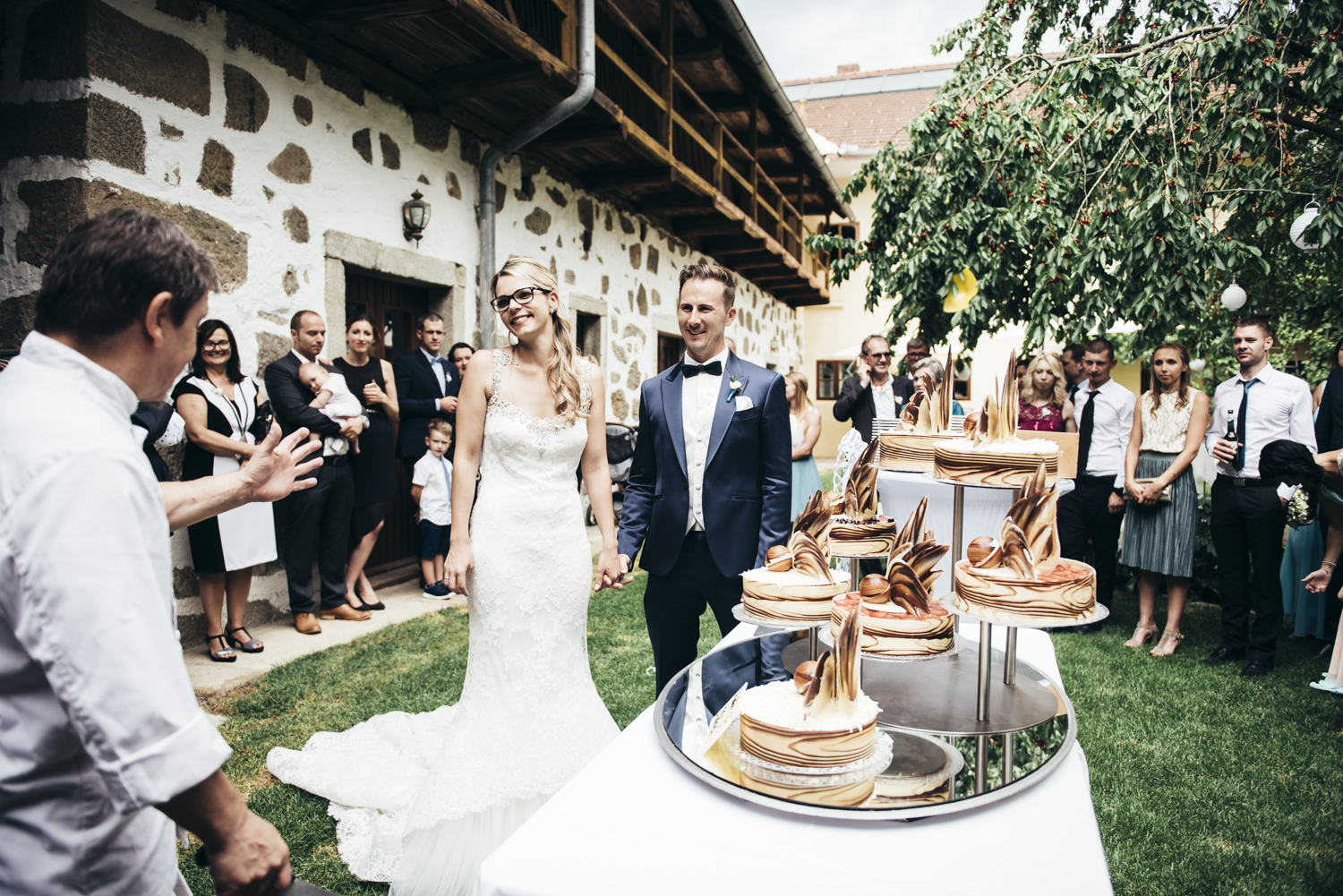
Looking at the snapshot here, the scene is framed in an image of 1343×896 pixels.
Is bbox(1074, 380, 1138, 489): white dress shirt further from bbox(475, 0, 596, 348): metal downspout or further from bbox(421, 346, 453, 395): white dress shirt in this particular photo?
bbox(421, 346, 453, 395): white dress shirt

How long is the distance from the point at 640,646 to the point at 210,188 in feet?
11.9

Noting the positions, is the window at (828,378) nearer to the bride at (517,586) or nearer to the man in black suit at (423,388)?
the man in black suit at (423,388)

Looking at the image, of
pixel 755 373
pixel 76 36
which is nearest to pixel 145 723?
pixel 755 373

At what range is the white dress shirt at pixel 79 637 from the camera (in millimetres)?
920

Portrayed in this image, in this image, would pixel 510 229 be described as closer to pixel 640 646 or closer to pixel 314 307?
pixel 314 307

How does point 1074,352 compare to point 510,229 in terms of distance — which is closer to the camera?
point 1074,352

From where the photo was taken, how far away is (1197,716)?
3789 millimetres

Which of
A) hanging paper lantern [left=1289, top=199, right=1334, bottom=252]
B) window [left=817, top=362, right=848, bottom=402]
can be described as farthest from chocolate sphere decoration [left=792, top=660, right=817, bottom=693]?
window [left=817, top=362, right=848, bottom=402]

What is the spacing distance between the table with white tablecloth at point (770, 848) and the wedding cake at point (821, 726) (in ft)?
0.24

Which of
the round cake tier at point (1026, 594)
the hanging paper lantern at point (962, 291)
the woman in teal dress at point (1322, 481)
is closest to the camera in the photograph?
the round cake tier at point (1026, 594)

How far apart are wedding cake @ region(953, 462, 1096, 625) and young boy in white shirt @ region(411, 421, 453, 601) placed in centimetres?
471

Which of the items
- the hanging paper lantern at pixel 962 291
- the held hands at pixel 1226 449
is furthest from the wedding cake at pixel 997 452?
the hanging paper lantern at pixel 962 291

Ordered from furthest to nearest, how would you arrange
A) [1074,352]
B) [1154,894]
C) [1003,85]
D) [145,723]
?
[1003,85]
[1074,352]
[1154,894]
[145,723]

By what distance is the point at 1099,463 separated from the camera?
5250 mm
